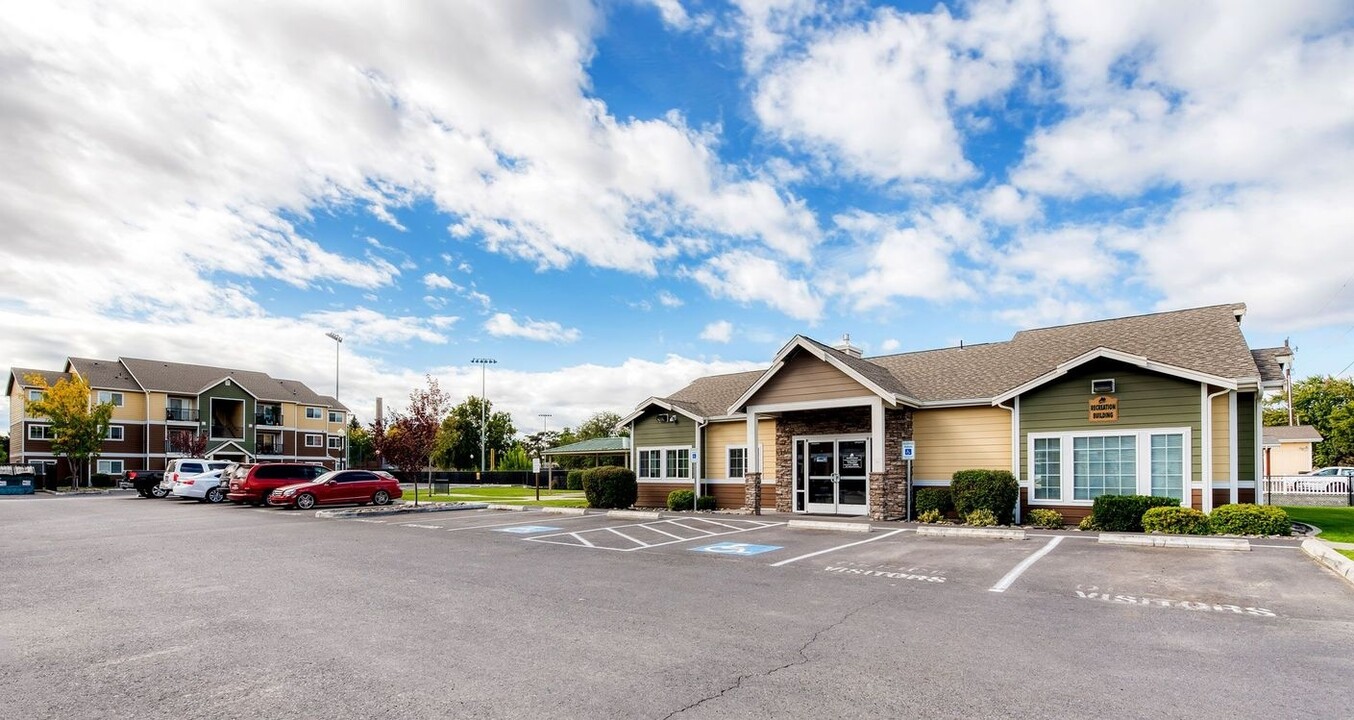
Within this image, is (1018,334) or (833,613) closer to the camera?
(833,613)

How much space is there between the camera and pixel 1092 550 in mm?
13008

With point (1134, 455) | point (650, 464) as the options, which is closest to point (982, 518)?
point (1134, 455)

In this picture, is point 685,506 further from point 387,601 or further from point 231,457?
point 231,457

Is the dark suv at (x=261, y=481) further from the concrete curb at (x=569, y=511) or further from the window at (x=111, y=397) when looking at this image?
the window at (x=111, y=397)

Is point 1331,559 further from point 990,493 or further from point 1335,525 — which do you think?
point 1335,525

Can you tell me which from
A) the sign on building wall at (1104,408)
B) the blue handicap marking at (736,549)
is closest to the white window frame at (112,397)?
the blue handicap marking at (736,549)

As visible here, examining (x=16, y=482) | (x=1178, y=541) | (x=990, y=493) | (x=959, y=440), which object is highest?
(x=959, y=440)

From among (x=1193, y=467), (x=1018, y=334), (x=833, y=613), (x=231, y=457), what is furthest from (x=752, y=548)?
(x=231, y=457)

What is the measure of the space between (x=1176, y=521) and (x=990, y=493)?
3.90m

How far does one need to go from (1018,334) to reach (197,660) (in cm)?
2401

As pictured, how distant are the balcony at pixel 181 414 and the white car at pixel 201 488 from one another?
1344 inches

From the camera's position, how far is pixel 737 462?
81.0ft

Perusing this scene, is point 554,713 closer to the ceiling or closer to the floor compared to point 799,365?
closer to the floor

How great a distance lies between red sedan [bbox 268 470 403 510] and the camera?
85.0 ft
